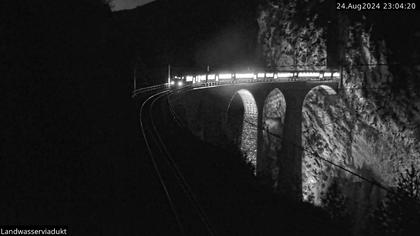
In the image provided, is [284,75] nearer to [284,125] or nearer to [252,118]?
[284,125]

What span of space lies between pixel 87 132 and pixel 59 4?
11674 mm

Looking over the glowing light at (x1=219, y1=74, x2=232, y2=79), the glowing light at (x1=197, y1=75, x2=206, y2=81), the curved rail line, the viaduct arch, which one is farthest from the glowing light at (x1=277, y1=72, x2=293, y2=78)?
the curved rail line

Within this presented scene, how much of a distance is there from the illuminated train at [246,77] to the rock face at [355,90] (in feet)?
17.3

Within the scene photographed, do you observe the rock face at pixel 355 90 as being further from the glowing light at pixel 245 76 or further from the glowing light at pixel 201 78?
the glowing light at pixel 201 78

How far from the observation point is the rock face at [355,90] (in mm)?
44188

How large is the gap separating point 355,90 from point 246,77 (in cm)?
1777

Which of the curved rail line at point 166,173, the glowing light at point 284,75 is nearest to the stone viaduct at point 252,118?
the glowing light at point 284,75

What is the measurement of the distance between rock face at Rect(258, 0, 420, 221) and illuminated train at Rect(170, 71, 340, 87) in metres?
5.29

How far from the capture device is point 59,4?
22.7 metres

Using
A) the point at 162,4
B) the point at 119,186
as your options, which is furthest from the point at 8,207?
the point at 162,4

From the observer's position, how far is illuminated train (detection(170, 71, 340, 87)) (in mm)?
42938

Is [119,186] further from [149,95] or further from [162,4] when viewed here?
[162,4]

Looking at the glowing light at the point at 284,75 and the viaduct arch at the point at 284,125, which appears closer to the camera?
the viaduct arch at the point at 284,125

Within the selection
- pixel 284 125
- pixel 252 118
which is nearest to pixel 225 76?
pixel 252 118
